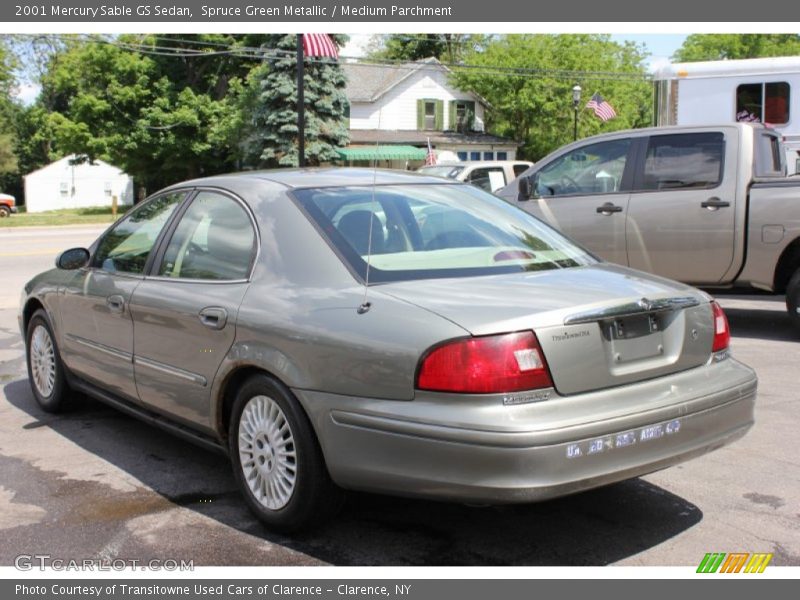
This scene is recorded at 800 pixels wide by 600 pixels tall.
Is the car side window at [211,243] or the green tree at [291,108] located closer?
the car side window at [211,243]

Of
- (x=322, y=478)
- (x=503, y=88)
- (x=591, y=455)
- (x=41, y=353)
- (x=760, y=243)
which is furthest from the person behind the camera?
(x=503, y=88)

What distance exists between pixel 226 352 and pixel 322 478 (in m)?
0.77

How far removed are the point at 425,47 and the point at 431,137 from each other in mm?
23594

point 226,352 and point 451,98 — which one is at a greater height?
point 451,98

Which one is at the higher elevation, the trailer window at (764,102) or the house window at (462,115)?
the house window at (462,115)

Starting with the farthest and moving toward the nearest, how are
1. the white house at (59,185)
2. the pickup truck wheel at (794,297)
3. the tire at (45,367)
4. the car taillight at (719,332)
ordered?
the white house at (59,185), the pickup truck wheel at (794,297), the tire at (45,367), the car taillight at (719,332)

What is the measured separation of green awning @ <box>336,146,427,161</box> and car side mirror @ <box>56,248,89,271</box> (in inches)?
1116

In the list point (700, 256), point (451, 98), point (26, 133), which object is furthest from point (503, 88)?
point (26, 133)

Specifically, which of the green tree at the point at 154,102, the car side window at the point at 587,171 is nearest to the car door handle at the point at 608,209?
the car side window at the point at 587,171

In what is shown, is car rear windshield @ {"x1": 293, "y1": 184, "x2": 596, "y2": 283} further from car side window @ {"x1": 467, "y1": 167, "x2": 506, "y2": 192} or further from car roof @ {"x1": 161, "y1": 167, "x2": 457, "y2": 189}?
car side window @ {"x1": 467, "y1": 167, "x2": 506, "y2": 192}

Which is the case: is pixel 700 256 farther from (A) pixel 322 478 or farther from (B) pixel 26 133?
(B) pixel 26 133

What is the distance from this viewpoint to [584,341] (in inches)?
135

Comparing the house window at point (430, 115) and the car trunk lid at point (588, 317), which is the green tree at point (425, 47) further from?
the car trunk lid at point (588, 317)

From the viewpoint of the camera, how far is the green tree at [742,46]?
5575cm
